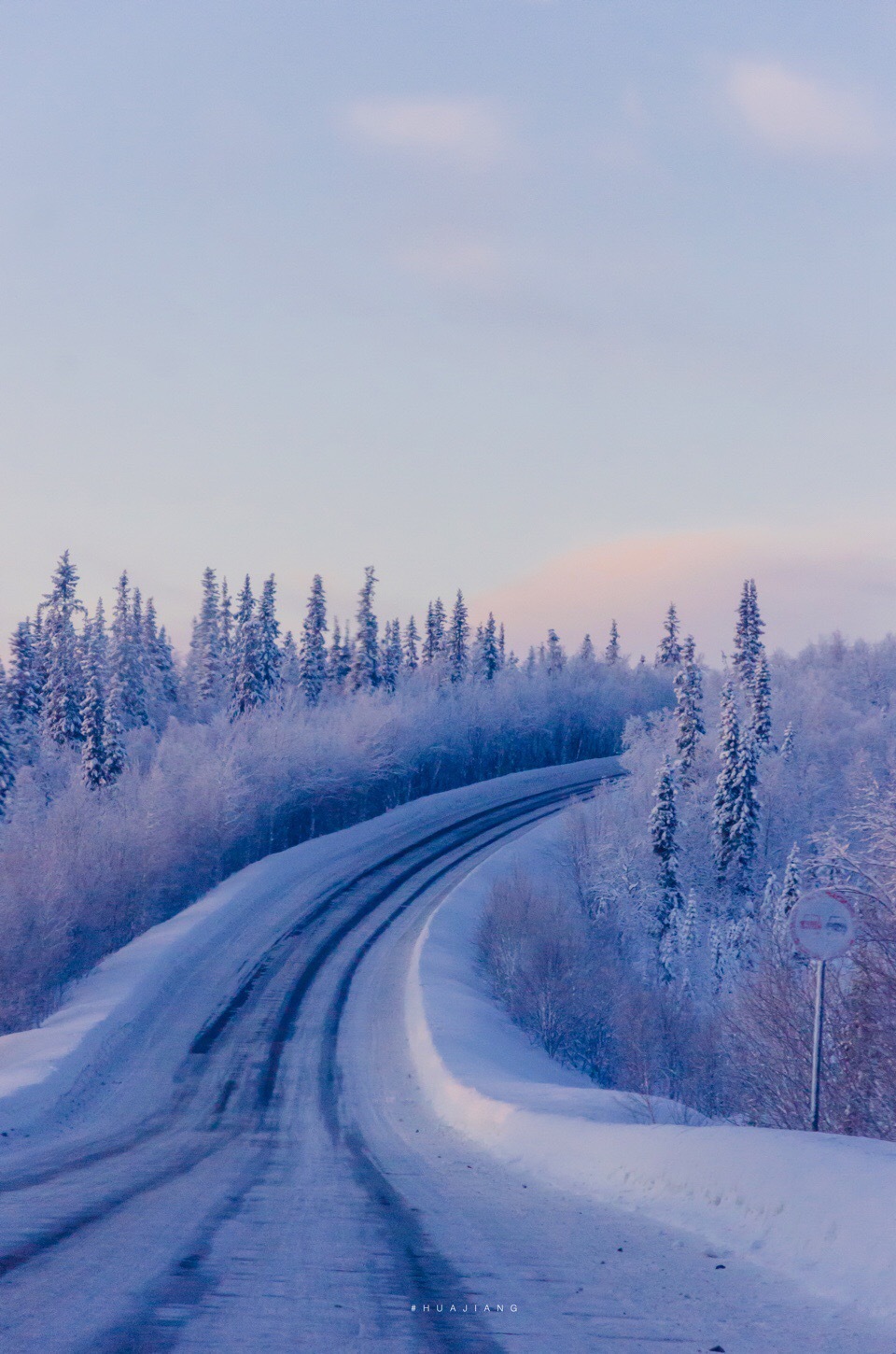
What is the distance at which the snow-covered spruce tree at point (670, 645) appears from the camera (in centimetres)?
13250

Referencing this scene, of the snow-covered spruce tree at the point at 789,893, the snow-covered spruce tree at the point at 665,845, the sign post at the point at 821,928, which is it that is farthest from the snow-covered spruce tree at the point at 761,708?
the sign post at the point at 821,928

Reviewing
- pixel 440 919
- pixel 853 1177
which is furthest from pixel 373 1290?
pixel 440 919

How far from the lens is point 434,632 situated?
390ft

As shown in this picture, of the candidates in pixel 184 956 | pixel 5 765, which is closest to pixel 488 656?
pixel 5 765

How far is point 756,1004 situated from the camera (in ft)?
71.4

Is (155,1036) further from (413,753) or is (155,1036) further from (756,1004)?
(413,753)

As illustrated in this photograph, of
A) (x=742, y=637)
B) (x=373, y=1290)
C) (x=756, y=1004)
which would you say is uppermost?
(x=742, y=637)

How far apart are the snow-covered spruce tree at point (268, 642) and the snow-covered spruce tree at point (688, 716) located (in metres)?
34.3

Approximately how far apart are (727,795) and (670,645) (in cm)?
7867

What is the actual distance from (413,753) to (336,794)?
14.8 m

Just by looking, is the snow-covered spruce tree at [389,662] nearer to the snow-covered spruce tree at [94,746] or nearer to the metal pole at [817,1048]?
the snow-covered spruce tree at [94,746]

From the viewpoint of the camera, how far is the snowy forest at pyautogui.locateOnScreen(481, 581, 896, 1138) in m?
17.5

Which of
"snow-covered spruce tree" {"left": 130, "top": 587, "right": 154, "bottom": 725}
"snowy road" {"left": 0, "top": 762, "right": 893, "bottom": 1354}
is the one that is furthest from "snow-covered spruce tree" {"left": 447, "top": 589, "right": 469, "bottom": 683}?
"snowy road" {"left": 0, "top": 762, "right": 893, "bottom": 1354}

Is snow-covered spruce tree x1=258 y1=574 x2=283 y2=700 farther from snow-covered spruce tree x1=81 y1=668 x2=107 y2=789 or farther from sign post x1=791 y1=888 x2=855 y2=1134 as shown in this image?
sign post x1=791 y1=888 x2=855 y2=1134
